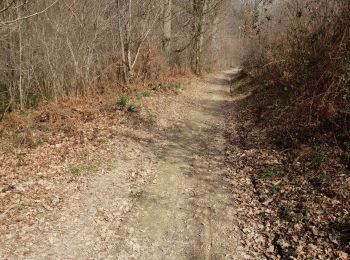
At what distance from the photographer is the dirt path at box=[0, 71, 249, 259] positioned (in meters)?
5.11

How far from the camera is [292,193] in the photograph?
651cm

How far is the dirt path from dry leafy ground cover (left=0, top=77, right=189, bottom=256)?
0.26m

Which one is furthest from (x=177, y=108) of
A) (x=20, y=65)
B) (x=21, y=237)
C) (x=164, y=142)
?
(x=21, y=237)

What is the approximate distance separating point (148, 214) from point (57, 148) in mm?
3773

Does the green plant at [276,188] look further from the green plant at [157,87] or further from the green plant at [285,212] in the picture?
the green plant at [157,87]

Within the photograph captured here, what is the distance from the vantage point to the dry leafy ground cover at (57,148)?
603cm

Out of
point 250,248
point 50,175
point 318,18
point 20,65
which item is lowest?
point 250,248

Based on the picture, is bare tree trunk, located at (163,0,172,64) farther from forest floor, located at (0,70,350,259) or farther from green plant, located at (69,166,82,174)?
green plant, located at (69,166,82,174)

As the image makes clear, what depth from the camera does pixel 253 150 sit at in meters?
8.97

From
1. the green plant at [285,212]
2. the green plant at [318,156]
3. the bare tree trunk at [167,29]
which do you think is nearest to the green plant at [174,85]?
the bare tree trunk at [167,29]

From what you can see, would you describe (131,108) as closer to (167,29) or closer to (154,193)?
(154,193)

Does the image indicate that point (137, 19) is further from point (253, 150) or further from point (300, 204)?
point (300, 204)

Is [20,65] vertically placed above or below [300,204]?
above

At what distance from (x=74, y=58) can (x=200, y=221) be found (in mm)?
8899
